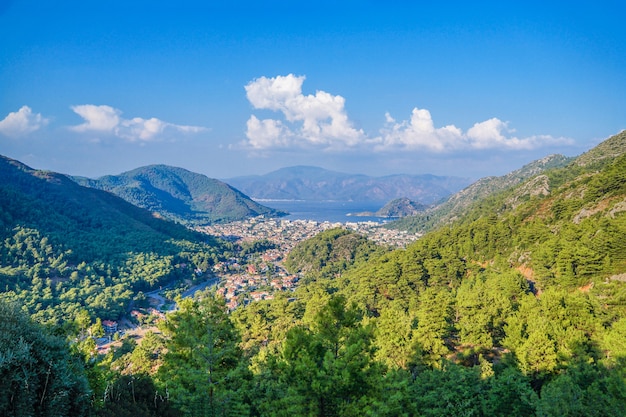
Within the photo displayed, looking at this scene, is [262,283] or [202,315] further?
[262,283]

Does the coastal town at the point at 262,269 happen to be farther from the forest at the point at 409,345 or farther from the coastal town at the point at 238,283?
the forest at the point at 409,345

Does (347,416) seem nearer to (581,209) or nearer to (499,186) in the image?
(581,209)

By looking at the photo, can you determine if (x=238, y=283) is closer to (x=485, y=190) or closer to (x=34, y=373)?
(x=34, y=373)

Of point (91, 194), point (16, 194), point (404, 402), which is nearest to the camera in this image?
point (404, 402)

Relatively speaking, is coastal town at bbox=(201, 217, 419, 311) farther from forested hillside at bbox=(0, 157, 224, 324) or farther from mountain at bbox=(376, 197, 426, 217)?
mountain at bbox=(376, 197, 426, 217)

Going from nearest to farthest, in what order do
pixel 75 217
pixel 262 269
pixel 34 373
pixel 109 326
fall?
pixel 34 373
pixel 109 326
pixel 262 269
pixel 75 217

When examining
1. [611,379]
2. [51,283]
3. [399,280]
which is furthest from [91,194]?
[611,379]

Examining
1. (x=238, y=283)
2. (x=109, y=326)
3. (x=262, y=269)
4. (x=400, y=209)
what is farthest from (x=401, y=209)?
(x=109, y=326)
